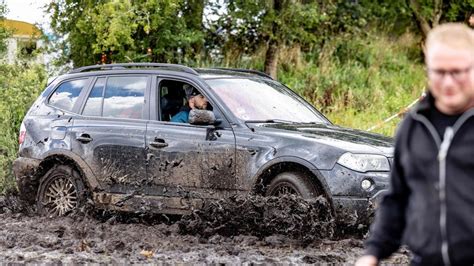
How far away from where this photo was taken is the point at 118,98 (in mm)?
10352

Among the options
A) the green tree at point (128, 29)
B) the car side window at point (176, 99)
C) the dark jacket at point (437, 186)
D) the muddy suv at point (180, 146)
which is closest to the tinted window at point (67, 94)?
the muddy suv at point (180, 146)

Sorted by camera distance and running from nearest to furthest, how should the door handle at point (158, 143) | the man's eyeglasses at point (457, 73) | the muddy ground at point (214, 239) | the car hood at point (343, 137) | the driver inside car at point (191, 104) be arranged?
1. the man's eyeglasses at point (457, 73)
2. the muddy ground at point (214, 239)
3. the car hood at point (343, 137)
4. the door handle at point (158, 143)
5. the driver inside car at point (191, 104)

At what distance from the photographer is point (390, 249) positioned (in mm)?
3742

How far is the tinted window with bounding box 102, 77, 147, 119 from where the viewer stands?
10.1 meters

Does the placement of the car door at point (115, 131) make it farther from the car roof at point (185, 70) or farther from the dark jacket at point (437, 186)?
the dark jacket at point (437, 186)

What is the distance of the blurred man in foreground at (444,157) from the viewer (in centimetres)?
341

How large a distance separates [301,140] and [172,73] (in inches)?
75.6

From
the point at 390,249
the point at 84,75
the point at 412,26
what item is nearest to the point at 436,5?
the point at 412,26

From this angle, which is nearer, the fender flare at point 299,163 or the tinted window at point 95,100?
the fender flare at point 299,163

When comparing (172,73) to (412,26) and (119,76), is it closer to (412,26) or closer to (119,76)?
(119,76)

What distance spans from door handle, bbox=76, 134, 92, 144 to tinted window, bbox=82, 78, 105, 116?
326 millimetres

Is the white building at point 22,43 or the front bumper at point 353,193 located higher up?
the white building at point 22,43

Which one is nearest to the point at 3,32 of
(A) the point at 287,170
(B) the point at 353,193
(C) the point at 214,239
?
(C) the point at 214,239

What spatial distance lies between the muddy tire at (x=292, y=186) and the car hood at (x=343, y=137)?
395 millimetres
